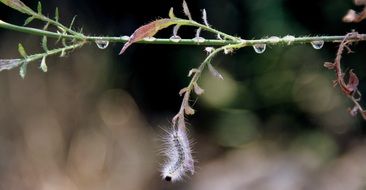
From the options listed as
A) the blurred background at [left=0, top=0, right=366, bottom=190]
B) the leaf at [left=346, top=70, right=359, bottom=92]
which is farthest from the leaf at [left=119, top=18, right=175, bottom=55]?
the blurred background at [left=0, top=0, right=366, bottom=190]

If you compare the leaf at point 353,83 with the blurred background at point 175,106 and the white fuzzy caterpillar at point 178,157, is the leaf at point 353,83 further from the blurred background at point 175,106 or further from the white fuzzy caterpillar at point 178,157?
the blurred background at point 175,106

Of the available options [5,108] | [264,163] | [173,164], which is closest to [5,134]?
[5,108]

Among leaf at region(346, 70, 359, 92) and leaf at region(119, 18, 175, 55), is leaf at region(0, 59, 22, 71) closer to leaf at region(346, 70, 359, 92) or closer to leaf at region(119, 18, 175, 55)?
leaf at region(119, 18, 175, 55)

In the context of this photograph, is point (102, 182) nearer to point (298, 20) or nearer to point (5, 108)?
point (5, 108)

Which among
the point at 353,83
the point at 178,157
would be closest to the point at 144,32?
the point at 178,157

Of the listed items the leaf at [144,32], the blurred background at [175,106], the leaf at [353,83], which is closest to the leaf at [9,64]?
the leaf at [144,32]

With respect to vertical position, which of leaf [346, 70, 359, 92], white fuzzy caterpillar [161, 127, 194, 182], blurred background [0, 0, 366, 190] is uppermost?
blurred background [0, 0, 366, 190]
